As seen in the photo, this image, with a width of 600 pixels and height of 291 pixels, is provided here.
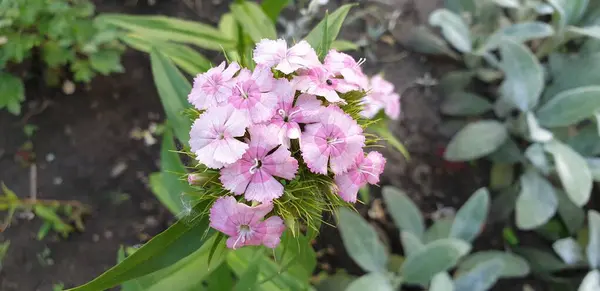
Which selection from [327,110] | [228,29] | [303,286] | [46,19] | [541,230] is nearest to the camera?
[327,110]

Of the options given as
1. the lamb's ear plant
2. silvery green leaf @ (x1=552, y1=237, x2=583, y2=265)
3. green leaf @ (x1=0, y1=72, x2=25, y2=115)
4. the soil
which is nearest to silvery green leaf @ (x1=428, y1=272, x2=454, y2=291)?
the lamb's ear plant

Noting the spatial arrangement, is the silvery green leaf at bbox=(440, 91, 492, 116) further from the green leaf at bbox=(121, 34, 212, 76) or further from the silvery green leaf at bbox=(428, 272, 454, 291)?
the green leaf at bbox=(121, 34, 212, 76)

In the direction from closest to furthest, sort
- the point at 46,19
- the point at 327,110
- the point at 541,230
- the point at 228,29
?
the point at 327,110
the point at 46,19
the point at 228,29
the point at 541,230

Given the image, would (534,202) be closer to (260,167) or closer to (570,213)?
(570,213)

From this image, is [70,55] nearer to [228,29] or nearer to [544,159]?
[228,29]

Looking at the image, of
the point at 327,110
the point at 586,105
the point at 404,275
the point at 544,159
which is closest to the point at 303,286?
the point at 404,275

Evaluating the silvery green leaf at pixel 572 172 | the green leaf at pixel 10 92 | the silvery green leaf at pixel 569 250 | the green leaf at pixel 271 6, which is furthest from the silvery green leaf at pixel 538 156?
the green leaf at pixel 10 92

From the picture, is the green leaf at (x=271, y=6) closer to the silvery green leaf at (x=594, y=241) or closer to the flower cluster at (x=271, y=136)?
the flower cluster at (x=271, y=136)
